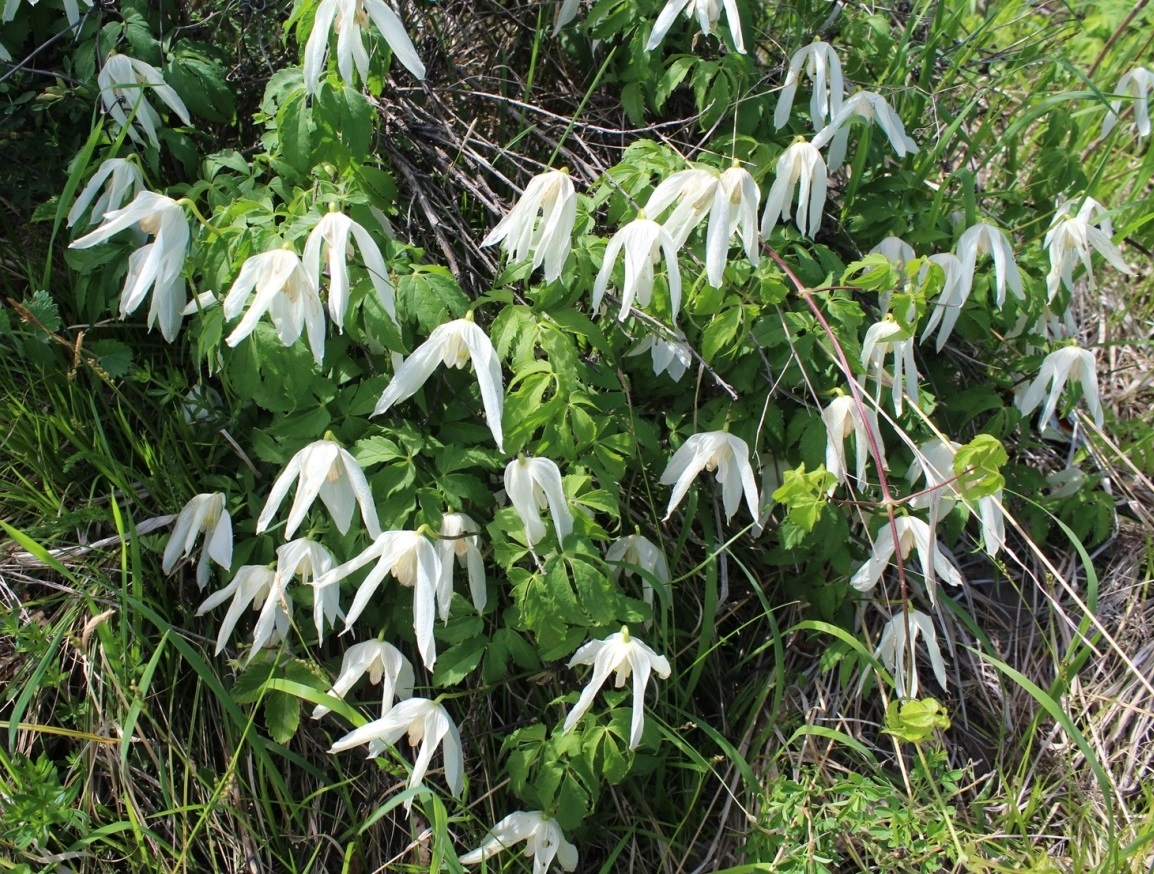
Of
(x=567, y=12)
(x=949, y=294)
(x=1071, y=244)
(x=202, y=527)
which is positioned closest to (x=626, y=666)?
(x=202, y=527)

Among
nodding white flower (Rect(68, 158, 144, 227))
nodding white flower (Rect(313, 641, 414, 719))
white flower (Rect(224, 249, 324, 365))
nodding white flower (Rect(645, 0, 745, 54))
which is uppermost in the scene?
nodding white flower (Rect(645, 0, 745, 54))

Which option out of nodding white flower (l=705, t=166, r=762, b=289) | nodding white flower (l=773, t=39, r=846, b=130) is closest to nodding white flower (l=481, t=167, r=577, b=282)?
nodding white flower (l=705, t=166, r=762, b=289)

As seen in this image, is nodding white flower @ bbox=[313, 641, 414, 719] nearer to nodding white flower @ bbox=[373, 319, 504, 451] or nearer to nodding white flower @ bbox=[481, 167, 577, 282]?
nodding white flower @ bbox=[373, 319, 504, 451]

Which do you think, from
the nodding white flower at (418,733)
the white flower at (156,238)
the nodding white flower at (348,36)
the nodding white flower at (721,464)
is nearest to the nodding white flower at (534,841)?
the nodding white flower at (418,733)

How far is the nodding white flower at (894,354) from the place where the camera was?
154 cm

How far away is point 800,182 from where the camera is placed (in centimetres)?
164

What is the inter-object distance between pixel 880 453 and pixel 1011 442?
79cm

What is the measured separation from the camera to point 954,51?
7.66 feet

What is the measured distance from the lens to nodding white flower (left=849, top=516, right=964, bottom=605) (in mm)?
1568

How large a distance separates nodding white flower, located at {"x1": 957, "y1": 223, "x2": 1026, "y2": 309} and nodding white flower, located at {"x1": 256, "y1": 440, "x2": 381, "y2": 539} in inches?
41.4

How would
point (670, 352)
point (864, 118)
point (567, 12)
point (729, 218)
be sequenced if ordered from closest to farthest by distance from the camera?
point (729, 218), point (670, 352), point (864, 118), point (567, 12)

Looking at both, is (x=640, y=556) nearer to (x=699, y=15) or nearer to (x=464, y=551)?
(x=464, y=551)

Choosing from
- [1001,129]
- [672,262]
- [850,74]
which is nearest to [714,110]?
[850,74]

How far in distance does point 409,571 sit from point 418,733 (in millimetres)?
253
